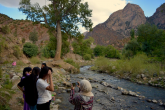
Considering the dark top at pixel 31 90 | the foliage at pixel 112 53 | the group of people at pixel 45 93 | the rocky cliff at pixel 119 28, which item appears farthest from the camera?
the rocky cliff at pixel 119 28

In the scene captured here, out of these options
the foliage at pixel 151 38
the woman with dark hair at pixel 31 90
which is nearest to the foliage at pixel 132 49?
the foliage at pixel 151 38

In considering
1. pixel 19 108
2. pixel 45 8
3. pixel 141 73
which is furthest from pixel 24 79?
pixel 45 8

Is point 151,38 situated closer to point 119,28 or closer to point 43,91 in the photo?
point 43,91

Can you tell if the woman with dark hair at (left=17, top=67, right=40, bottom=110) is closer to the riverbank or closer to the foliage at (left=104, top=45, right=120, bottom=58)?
the riverbank

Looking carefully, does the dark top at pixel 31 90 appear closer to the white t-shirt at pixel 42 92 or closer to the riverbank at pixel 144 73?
the white t-shirt at pixel 42 92

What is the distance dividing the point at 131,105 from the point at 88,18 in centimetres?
1283

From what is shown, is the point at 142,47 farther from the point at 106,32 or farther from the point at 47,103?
the point at 106,32

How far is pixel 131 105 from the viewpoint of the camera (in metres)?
5.57

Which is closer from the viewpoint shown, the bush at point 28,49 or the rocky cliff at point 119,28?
the bush at point 28,49

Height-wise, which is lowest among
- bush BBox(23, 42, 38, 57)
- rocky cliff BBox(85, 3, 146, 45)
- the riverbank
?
the riverbank

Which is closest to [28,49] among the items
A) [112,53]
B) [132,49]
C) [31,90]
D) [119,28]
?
[31,90]

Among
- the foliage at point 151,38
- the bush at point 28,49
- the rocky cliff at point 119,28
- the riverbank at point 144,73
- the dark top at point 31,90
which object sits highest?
the rocky cliff at point 119,28

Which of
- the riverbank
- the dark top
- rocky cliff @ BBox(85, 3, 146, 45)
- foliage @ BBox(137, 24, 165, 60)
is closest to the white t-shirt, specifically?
the dark top

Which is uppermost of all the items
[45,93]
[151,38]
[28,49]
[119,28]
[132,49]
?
[119,28]
